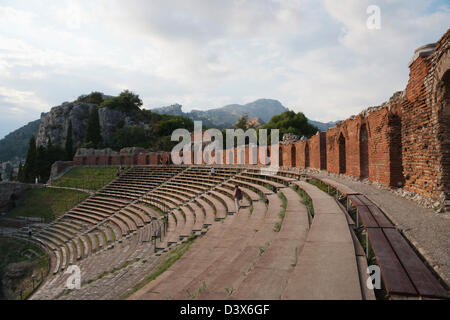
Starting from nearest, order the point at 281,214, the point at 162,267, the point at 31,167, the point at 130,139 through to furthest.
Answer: the point at 162,267, the point at 281,214, the point at 31,167, the point at 130,139

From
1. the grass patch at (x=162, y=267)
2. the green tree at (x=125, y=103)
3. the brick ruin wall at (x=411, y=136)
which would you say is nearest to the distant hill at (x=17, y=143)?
the green tree at (x=125, y=103)

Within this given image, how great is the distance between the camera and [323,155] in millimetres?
11953

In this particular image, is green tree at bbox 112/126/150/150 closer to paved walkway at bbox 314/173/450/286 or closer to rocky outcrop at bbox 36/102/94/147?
rocky outcrop at bbox 36/102/94/147

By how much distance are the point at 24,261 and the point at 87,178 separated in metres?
15.6

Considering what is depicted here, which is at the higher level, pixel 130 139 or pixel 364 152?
pixel 130 139

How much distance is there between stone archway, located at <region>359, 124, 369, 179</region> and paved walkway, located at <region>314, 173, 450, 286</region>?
290cm

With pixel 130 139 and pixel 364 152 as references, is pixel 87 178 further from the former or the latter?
pixel 364 152

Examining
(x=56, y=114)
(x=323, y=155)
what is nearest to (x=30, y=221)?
(x=323, y=155)

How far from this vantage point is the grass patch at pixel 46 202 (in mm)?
23609

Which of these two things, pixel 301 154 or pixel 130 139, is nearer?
pixel 301 154

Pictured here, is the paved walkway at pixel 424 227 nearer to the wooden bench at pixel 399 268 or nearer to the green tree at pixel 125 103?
the wooden bench at pixel 399 268

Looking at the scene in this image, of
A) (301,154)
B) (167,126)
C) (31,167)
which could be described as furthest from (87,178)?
(167,126)

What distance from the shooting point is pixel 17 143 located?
127 metres

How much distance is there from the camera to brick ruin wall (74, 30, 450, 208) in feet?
14.8
